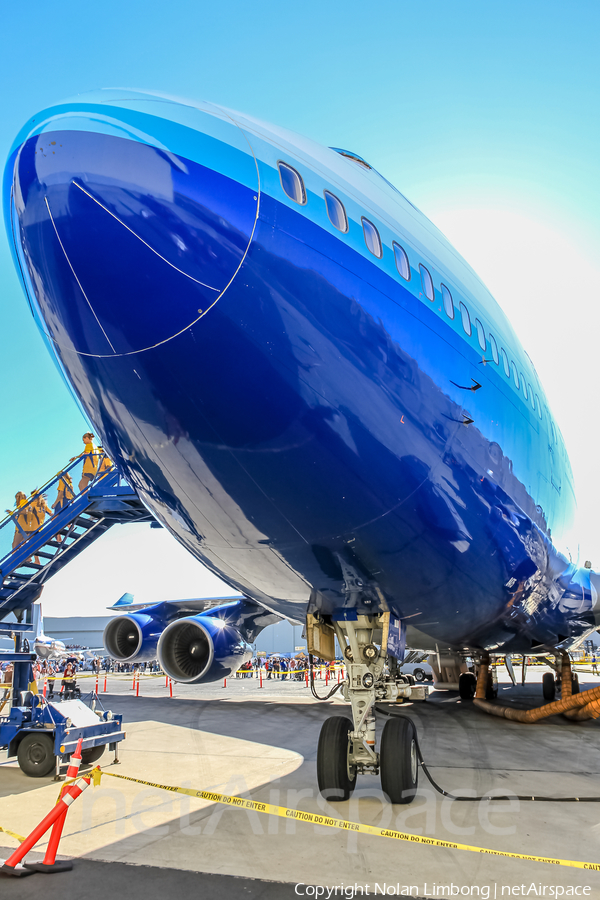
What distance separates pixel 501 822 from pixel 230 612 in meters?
6.66

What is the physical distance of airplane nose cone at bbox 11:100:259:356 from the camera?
286 centimetres

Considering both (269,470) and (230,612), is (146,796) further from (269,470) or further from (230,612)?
(230,612)

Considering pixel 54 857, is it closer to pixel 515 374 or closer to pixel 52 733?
pixel 52 733

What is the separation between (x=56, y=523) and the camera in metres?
13.8

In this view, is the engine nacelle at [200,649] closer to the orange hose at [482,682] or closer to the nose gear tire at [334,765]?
the nose gear tire at [334,765]

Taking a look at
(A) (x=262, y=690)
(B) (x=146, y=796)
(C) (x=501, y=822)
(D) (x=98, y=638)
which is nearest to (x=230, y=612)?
(B) (x=146, y=796)

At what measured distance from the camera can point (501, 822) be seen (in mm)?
4957

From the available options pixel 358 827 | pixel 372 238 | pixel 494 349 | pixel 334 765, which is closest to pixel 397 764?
pixel 334 765

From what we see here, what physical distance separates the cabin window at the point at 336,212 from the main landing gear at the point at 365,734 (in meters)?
3.31

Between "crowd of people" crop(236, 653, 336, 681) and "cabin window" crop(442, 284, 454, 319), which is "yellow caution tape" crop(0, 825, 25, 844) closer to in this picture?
"cabin window" crop(442, 284, 454, 319)

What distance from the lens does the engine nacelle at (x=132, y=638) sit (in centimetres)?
1118

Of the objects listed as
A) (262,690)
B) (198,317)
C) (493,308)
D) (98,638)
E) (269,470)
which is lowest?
(98,638)

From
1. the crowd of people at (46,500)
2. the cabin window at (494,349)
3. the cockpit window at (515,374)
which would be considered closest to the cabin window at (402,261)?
the cabin window at (494,349)

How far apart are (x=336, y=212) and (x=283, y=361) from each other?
39.9 inches
